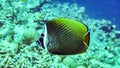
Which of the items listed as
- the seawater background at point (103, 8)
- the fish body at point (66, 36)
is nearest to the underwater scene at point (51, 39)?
the fish body at point (66, 36)

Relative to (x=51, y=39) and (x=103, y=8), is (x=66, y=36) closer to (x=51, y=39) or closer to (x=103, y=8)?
(x=51, y=39)

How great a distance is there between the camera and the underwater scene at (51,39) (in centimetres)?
139

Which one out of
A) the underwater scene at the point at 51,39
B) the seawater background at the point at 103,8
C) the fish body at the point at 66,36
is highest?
the fish body at the point at 66,36

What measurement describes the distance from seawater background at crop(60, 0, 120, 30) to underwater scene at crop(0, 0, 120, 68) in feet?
2.88

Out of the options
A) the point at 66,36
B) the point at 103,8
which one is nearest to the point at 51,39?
the point at 66,36

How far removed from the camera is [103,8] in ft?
29.3

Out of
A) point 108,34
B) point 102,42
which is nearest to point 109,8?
point 108,34

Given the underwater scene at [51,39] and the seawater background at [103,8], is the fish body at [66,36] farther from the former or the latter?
the seawater background at [103,8]

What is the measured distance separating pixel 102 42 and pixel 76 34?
181 inches

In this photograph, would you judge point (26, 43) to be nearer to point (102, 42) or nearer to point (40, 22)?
point (40, 22)

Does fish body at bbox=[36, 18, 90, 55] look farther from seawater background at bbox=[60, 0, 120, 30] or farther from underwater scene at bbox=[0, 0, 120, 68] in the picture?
seawater background at bbox=[60, 0, 120, 30]

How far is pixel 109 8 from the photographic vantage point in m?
9.01

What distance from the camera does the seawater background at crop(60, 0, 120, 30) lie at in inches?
332

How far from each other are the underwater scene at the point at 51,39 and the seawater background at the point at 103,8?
Result: 877 mm
